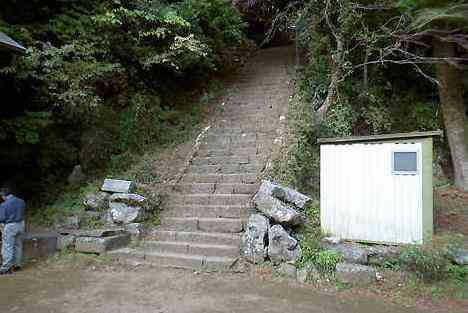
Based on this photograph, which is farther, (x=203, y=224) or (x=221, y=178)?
(x=221, y=178)

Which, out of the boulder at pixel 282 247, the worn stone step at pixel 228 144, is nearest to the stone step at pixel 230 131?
the worn stone step at pixel 228 144

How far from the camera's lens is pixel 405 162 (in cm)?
618

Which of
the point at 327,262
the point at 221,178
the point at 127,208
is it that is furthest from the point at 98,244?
the point at 327,262

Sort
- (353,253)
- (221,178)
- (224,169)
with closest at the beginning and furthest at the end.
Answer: (353,253), (221,178), (224,169)

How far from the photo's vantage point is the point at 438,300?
5141mm

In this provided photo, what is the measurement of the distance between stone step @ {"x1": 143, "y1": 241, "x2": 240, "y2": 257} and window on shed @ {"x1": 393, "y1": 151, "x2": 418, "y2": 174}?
115 inches

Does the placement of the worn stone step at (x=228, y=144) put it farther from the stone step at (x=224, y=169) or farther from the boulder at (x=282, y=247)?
the boulder at (x=282, y=247)

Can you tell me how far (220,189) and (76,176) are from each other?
372cm

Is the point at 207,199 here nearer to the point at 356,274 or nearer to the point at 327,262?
the point at 327,262

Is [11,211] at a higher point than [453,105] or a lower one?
lower

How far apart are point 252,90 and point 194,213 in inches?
243

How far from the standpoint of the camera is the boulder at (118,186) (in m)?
7.98

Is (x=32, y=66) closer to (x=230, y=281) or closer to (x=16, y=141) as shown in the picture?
(x=16, y=141)

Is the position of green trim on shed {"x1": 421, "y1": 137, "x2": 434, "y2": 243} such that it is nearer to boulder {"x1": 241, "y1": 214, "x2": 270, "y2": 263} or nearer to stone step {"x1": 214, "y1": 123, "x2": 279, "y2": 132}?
boulder {"x1": 241, "y1": 214, "x2": 270, "y2": 263}
